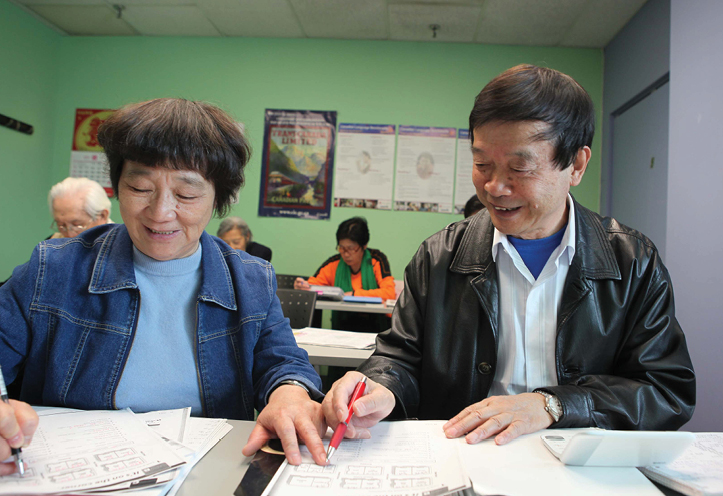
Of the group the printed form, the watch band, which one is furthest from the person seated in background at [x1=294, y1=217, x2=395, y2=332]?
the printed form

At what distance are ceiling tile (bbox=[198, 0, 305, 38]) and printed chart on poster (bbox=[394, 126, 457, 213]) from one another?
1.51 metres

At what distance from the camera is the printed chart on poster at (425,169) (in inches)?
187

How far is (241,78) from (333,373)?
3.48 m

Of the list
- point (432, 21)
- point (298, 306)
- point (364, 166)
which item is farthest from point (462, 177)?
point (298, 306)

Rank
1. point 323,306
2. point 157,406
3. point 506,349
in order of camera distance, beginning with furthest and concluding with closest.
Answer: point 323,306, point 506,349, point 157,406

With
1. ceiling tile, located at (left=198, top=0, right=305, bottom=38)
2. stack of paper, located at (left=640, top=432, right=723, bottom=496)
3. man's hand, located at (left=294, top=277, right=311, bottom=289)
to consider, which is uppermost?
ceiling tile, located at (left=198, top=0, right=305, bottom=38)

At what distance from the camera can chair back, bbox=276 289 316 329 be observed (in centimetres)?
259

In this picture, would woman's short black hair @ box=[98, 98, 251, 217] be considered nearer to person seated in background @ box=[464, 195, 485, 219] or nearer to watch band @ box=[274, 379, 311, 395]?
watch band @ box=[274, 379, 311, 395]

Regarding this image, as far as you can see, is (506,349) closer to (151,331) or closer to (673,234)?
(151,331)

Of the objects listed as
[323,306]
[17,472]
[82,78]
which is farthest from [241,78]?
[17,472]

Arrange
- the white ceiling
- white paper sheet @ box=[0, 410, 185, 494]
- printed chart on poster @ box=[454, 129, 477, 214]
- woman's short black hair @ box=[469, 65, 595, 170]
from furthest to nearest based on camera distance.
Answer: printed chart on poster @ box=[454, 129, 477, 214] < the white ceiling < woman's short black hair @ box=[469, 65, 595, 170] < white paper sheet @ box=[0, 410, 185, 494]

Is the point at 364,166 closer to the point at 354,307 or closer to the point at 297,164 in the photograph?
the point at 297,164

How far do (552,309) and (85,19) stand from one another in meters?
5.43

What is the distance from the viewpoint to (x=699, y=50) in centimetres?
252
